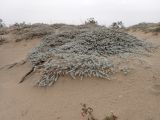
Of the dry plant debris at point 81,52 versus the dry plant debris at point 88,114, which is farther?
the dry plant debris at point 81,52

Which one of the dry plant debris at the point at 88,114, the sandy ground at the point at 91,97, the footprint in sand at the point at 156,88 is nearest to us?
the dry plant debris at the point at 88,114

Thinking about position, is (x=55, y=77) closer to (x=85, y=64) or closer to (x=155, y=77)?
(x=85, y=64)

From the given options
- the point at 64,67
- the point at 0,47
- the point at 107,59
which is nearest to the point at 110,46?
the point at 107,59

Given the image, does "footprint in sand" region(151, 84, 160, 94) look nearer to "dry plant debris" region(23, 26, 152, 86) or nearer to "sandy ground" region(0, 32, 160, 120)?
"sandy ground" region(0, 32, 160, 120)

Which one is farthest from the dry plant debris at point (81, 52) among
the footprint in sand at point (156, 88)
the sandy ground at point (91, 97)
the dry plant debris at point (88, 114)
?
the dry plant debris at point (88, 114)

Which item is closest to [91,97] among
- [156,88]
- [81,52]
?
[156,88]

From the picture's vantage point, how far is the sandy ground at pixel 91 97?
5.69 meters

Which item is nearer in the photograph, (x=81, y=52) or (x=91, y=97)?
(x=91, y=97)

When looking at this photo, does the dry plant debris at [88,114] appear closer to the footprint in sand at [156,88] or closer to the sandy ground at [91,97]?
the sandy ground at [91,97]

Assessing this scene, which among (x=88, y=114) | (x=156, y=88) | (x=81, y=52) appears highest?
(x=81, y=52)

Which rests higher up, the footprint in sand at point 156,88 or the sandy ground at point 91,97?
the footprint in sand at point 156,88

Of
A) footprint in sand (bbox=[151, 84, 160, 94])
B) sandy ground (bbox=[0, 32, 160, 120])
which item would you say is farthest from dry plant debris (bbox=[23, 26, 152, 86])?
footprint in sand (bbox=[151, 84, 160, 94])

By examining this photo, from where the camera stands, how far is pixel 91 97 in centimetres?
616

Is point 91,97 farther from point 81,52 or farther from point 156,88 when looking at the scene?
point 81,52
